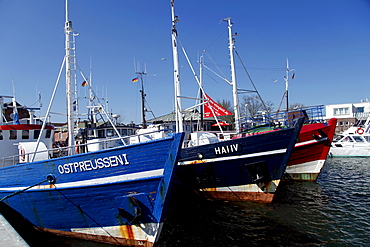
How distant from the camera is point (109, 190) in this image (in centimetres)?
662

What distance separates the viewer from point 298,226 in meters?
8.35

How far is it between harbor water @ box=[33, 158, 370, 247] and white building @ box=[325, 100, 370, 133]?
48010 mm

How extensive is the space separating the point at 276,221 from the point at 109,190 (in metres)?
5.84

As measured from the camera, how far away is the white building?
5344 centimetres

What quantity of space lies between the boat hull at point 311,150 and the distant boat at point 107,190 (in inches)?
391

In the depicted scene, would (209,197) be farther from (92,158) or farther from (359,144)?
(359,144)

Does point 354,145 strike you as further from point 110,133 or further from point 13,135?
point 13,135

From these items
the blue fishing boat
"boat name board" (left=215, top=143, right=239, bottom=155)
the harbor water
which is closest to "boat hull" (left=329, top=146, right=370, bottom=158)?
the harbor water

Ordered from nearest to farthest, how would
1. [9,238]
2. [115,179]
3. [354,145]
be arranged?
[9,238]
[115,179]
[354,145]

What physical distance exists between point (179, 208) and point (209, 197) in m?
→ 1.57

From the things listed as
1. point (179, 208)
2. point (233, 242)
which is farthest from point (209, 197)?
point (233, 242)

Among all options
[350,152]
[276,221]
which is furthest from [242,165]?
[350,152]

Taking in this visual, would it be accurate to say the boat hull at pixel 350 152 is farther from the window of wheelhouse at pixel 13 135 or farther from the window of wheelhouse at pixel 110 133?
the window of wheelhouse at pixel 13 135

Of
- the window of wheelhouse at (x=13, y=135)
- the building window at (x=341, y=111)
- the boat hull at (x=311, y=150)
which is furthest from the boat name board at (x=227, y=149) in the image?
the building window at (x=341, y=111)
